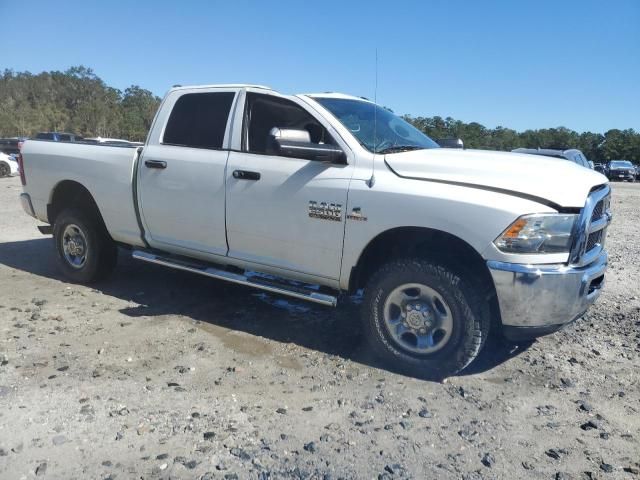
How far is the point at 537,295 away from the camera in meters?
3.39

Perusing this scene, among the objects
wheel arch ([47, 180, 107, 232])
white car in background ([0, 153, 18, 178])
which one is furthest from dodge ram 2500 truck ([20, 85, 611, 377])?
white car in background ([0, 153, 18, 178])

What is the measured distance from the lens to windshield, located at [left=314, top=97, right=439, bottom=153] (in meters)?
4.21

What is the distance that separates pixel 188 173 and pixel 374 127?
1671mm

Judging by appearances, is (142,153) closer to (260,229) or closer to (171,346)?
(260,229)

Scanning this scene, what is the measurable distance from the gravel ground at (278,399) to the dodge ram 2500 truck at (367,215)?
46cm

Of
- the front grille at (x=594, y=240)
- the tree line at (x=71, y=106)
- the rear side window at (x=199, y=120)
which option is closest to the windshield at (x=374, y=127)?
the rear side window at (x=199, y=120)

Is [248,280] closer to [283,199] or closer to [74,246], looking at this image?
[283,199]

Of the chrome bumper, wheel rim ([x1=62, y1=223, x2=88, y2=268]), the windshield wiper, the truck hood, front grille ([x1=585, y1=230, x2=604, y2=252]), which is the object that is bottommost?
wheel rim ([x1=62, y1=223, x2=88, y2=268])

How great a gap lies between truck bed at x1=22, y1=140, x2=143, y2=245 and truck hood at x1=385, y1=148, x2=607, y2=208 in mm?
2701

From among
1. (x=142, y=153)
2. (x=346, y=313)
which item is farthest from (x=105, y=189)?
(x=346, y=313)

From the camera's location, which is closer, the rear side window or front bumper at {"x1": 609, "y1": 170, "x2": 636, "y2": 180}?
the rear side window

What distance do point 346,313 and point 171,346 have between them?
1723mm

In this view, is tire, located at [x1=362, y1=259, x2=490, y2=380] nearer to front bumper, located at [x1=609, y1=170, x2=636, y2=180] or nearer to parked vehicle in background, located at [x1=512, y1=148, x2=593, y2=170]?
parked vehicle in background, located at [x1=512, y1=148, x2=593, y2=170]

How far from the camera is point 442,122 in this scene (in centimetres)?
2852
